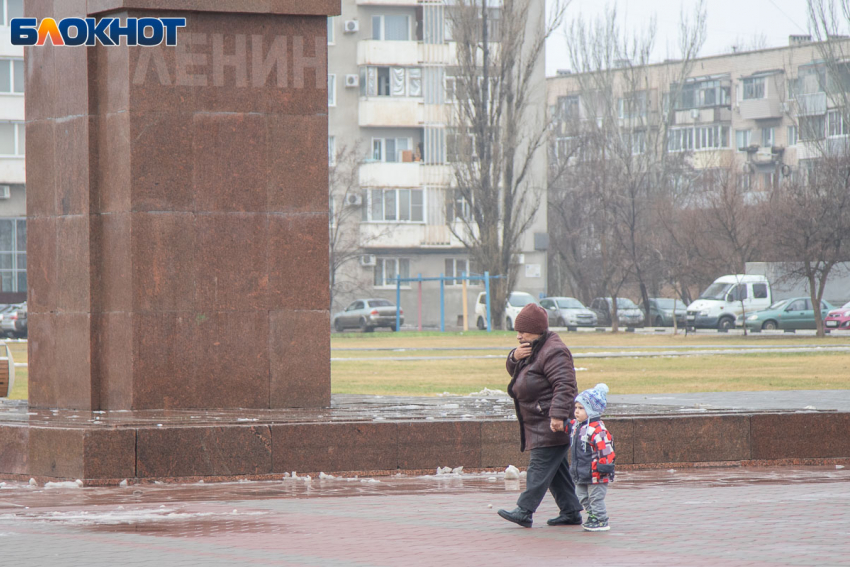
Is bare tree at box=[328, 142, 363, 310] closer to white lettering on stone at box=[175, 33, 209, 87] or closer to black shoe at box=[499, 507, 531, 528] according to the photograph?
white lettering on stone at box=[175, 33, 209, 87]

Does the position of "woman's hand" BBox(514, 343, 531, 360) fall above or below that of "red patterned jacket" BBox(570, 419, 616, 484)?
above

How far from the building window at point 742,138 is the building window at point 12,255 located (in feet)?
153

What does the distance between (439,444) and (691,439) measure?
2199 millimetres

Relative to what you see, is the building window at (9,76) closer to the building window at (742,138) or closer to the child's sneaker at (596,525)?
the building window at (742,138)

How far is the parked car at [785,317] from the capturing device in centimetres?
4747

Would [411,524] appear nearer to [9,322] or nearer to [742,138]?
[9,322]

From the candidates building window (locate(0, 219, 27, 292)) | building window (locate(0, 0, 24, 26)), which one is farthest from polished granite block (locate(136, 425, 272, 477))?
building window (locate(0, 0, 24, 26))

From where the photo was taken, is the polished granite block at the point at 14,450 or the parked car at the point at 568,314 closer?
the polished granite block at the point at 14,450

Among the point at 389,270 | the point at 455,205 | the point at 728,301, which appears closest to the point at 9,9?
the point at 389,270

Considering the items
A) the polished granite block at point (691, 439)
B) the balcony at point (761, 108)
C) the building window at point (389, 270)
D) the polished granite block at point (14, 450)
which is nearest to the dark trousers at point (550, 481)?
the polished granite block at point (691, 439)

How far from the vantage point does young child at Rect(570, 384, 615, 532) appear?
743 cm

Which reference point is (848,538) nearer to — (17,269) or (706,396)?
(706,396)

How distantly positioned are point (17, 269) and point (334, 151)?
15193mm

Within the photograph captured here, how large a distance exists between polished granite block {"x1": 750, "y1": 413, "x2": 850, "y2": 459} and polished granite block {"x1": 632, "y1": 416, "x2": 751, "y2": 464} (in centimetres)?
14
